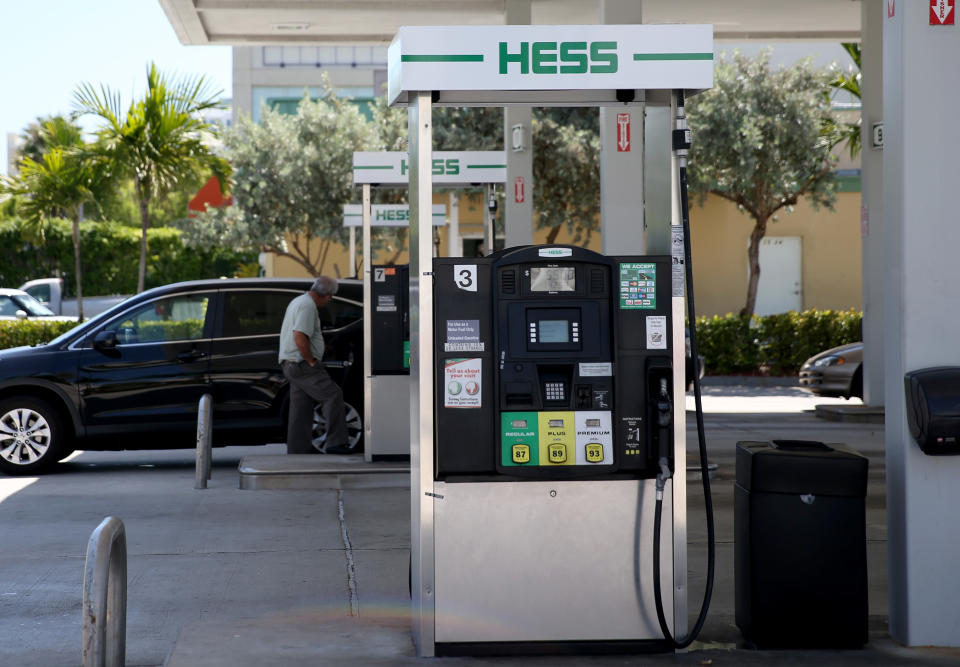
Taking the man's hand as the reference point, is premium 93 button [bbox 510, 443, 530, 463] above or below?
below

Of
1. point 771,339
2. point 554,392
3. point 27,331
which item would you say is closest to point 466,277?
point 554,392

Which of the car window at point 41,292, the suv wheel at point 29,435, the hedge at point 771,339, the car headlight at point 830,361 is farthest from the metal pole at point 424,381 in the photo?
the car window at point 41,292

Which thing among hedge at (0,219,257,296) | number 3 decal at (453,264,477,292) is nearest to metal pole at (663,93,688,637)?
number 3 decal at (453,264,477,292)

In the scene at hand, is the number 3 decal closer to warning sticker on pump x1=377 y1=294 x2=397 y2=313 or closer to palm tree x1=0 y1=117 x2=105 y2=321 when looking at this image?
warning sticker on pump x1=377 y1=294 x2=397 y2=313

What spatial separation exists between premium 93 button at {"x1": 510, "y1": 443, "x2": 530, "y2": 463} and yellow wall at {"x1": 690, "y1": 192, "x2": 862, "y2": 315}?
93.2 feet

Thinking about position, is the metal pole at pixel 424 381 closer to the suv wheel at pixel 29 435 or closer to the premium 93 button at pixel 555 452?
the premium 93 button at pixel 555 452

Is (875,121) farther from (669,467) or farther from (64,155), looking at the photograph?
(64,155)

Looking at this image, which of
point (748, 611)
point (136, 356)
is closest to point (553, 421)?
point (748, 611)

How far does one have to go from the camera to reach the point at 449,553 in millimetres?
5375

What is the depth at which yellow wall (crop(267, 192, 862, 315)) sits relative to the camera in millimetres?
33312

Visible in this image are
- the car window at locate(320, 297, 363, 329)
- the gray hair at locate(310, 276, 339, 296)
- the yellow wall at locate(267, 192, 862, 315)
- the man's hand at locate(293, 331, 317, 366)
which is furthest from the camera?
the yellow wall at locate(267, 192, 862, 315)

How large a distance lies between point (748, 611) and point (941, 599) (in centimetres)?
83

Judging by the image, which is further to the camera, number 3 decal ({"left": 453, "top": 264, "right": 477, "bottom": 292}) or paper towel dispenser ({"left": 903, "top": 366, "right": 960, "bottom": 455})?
number 3 decal ({"left": 453, "top": 264, "right": 477, "bottom": 292})

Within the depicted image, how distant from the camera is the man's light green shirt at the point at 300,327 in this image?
36.9 ft
